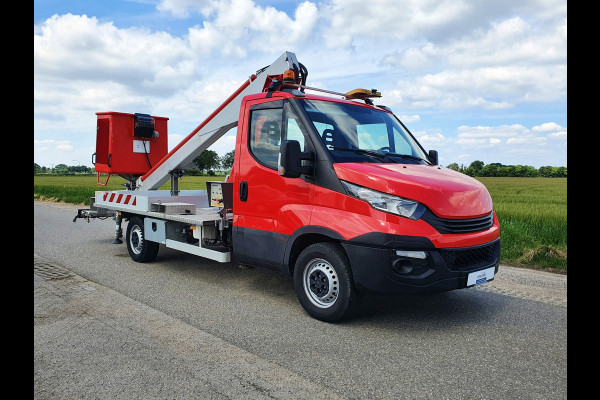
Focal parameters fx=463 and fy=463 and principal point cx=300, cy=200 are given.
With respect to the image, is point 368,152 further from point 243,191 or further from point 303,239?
point 243,191

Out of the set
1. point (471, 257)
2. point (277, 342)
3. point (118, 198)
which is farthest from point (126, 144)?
point (471, 257)

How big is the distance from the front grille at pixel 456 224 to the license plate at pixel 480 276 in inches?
16.8

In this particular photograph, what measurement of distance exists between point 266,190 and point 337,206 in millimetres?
1066

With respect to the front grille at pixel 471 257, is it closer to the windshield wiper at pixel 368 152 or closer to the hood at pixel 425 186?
the hood at pixel 425 186

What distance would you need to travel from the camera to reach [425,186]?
4.40 metres

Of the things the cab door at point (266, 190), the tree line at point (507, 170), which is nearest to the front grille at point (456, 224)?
the cab door at point (266, 190)

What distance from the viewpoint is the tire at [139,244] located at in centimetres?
770

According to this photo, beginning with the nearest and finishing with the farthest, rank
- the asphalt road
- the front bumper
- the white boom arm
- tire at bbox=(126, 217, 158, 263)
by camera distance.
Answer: the asphalt road → the front bumper → the white boom arm → tire at bbox=(126, 217, 158, 263)

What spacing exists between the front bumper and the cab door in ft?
2.65

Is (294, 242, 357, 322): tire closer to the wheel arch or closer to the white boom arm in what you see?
the wheel arch

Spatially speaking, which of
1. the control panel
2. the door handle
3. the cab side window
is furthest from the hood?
the control panel

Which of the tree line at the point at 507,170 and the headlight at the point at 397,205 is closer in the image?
the headlight at the point at 397,205

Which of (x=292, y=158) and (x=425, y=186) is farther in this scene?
(x=292, y=158)

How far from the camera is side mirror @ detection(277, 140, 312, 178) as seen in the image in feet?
15.5
